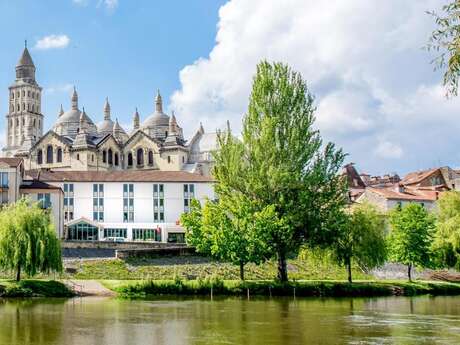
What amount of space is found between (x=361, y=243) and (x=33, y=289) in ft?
92.8

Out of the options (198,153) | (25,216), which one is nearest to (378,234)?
(25,216)

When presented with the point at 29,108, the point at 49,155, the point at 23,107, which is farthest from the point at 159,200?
the point at 23,107

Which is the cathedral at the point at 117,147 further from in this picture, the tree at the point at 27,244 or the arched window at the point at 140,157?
the tree at the point at 27,244

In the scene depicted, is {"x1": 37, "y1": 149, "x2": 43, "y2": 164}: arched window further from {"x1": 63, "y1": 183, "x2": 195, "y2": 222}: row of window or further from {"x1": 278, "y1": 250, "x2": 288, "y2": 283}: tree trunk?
{"x1": 278, "y1": 250, "x2": 288, "y2": 283}: tree trunk

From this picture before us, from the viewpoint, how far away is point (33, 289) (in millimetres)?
48156

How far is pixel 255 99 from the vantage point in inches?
2189

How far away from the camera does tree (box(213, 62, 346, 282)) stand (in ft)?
174

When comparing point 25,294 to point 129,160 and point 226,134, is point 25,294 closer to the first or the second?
point 226,134

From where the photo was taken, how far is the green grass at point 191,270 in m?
59.0

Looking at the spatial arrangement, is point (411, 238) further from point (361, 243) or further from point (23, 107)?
point (23, 107)

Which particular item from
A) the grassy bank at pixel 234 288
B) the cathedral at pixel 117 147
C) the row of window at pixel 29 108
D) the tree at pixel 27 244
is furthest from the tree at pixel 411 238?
the row of window at pixel 29 108

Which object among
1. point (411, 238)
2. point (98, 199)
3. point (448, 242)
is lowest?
point (448, 242)

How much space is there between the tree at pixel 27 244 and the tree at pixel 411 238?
32276 mm

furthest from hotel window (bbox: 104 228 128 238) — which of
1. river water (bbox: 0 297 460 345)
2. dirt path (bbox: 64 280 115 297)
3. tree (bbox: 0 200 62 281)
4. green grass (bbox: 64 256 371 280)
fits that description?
river water (bbox: 0 297 460 345)
